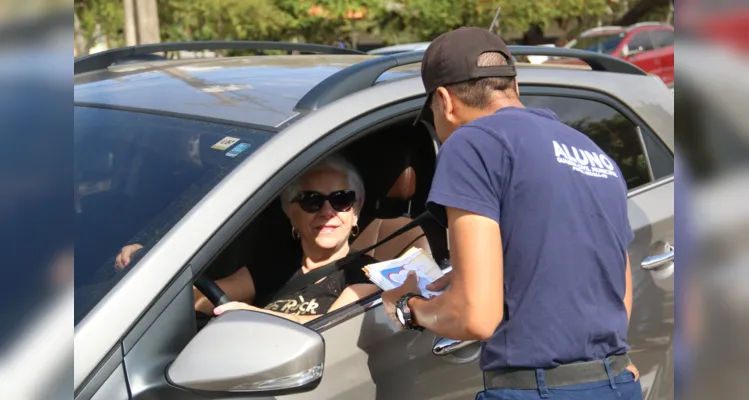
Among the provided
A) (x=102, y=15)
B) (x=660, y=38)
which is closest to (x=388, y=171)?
(x=660, y=38)

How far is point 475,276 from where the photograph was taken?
64.6 inches

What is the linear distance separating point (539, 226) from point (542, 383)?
340 mm

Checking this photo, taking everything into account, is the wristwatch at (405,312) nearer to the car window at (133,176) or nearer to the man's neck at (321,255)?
the car window at (133,176)

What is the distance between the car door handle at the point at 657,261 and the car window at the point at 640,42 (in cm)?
1427

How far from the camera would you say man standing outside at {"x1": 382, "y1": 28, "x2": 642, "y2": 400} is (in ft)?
5.49

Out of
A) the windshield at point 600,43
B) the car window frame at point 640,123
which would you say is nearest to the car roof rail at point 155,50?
the car window frame at point 640,123

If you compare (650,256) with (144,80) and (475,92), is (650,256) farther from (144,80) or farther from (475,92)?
(144,80)

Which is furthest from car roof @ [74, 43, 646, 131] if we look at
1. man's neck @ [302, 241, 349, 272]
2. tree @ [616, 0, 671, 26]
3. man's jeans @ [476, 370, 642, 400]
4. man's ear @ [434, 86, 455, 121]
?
tree @ [616, 0, 671, 26]

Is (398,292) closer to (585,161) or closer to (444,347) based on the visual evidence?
(444,347)

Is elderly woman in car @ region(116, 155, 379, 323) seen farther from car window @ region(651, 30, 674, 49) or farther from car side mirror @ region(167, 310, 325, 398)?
car window @ region(651, 30, 674, 49)

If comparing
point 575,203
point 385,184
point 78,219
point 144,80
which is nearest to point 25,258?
point 575,203

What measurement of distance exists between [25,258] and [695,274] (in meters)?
0.60

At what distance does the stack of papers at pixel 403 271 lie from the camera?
2092 mm

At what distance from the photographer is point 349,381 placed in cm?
198
